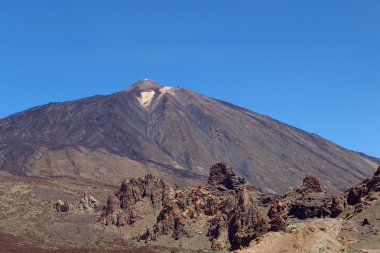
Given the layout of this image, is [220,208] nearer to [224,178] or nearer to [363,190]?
[224,178]

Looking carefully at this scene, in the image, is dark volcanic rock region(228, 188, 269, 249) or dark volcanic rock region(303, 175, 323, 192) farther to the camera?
dark volcanic rock region(303, 175, 323, 192)

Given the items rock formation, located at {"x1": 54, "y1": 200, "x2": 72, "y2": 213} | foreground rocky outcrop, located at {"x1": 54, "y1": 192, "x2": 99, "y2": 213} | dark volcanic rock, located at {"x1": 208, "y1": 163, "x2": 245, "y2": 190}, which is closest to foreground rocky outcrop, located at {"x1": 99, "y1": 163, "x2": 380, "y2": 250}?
dark volcanic rock, located at {"x1": 208, "y1": 163, "x2": 245, "y2": 190}

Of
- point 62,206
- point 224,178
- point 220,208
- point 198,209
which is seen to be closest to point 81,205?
point 62,206

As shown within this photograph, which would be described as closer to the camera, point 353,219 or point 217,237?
point 353,219

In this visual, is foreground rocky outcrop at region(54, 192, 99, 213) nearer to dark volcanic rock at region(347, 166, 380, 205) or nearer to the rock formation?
the rock formation

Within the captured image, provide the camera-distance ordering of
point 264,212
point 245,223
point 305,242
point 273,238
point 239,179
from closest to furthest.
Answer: point 305,242, point 273,238, point 245,223, point 264,212, point 239,179

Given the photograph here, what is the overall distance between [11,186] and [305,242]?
10816 centimetres

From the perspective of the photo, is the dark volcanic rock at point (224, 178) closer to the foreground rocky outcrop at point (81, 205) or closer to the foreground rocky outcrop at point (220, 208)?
the foreground rocky outcrop at point (220, 208)

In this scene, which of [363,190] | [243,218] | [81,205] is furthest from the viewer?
[81,205]

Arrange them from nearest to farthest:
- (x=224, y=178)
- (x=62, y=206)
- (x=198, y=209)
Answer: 1. (x=198, y=209)
2. (x=224, y=178)
3. (x=62, y=206)

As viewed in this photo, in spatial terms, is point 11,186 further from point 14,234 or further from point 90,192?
point 14,234

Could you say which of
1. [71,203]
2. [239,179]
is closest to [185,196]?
[239,179]

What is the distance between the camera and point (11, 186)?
156250mm

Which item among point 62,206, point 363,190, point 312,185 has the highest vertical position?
point 312,185
